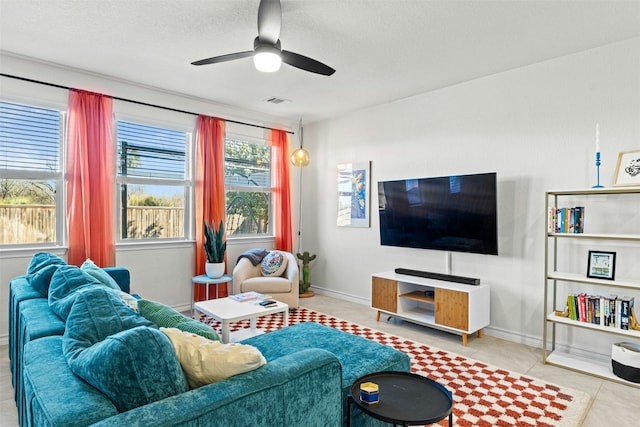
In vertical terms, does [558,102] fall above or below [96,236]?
above

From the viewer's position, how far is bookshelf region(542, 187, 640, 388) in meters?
2.94

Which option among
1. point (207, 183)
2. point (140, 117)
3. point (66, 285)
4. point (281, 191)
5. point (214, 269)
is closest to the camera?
point (66, 285)

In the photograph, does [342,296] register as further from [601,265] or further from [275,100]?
[601,265]

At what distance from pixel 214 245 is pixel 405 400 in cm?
353

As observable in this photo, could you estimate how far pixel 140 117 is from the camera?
4.41 metres

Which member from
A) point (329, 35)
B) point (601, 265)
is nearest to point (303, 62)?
point (329, 35)

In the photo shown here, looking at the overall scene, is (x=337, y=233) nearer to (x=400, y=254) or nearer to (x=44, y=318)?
(x=400, y=254)

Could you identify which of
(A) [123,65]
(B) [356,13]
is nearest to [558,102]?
(B) [356,13]

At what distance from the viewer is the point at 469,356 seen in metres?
3.38

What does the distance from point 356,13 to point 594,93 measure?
88.2 inches

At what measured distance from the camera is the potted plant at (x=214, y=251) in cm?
455

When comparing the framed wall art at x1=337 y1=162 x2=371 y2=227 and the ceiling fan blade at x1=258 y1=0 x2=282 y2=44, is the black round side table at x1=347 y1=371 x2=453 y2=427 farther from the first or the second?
the framed wall art at x1=337 y1=162 x2=371 y2=227

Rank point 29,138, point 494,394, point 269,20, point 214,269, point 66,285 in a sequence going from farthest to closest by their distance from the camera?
point 214,269 → point 29,138 → point 494,394 → point 269,20 → point 66,285

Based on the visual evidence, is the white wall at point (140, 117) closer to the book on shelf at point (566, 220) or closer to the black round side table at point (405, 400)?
the black round side table at point (405, 400)
